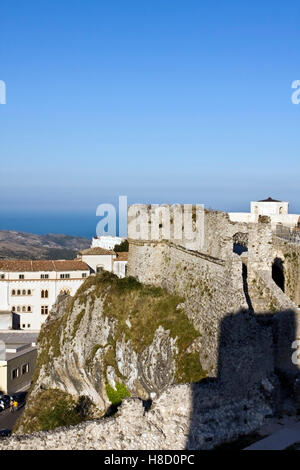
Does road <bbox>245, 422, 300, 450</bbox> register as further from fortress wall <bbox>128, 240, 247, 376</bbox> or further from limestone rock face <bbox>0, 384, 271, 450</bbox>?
fortress wall <bbox>128, 240, 247, 376</bbox>

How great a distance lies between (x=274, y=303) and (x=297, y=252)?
16.5 feet

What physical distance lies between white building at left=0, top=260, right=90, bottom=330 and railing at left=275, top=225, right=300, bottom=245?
3371 centimetres

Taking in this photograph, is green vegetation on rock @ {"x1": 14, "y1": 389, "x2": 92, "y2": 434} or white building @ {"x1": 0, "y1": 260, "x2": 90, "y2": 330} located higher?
white building @ {"x1": 0, "y1": 260, "x2": 90, "y2": 330}

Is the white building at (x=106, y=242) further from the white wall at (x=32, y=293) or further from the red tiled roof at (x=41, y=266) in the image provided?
the white wall at (x=32, y=293)

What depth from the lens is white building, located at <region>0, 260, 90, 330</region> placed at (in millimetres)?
60906

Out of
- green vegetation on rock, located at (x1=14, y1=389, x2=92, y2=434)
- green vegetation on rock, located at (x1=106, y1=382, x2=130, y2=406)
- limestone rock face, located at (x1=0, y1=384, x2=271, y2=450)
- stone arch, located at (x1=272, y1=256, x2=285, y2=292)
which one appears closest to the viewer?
limestone rock face, located at (x1=0, y1=384, x2=271, y2=450)

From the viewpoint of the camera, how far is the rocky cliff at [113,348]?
1024 inches

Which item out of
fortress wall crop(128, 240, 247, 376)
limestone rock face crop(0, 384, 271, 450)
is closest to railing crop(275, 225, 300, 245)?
fortress wall crop(128, 240, 247, 376)

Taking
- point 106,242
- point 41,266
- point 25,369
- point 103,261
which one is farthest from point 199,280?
point 106,242

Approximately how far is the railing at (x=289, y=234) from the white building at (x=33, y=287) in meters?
33.7

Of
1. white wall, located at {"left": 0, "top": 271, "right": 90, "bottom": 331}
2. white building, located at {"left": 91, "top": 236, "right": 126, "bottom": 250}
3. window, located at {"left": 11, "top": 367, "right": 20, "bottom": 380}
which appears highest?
white building, located at {"left": 91, "top": 236, "right": 126, "bottom": 250}

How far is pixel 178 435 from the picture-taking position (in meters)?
17.0

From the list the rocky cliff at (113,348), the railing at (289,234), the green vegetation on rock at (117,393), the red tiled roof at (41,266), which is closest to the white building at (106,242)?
the red tiled roof at (41,266)
